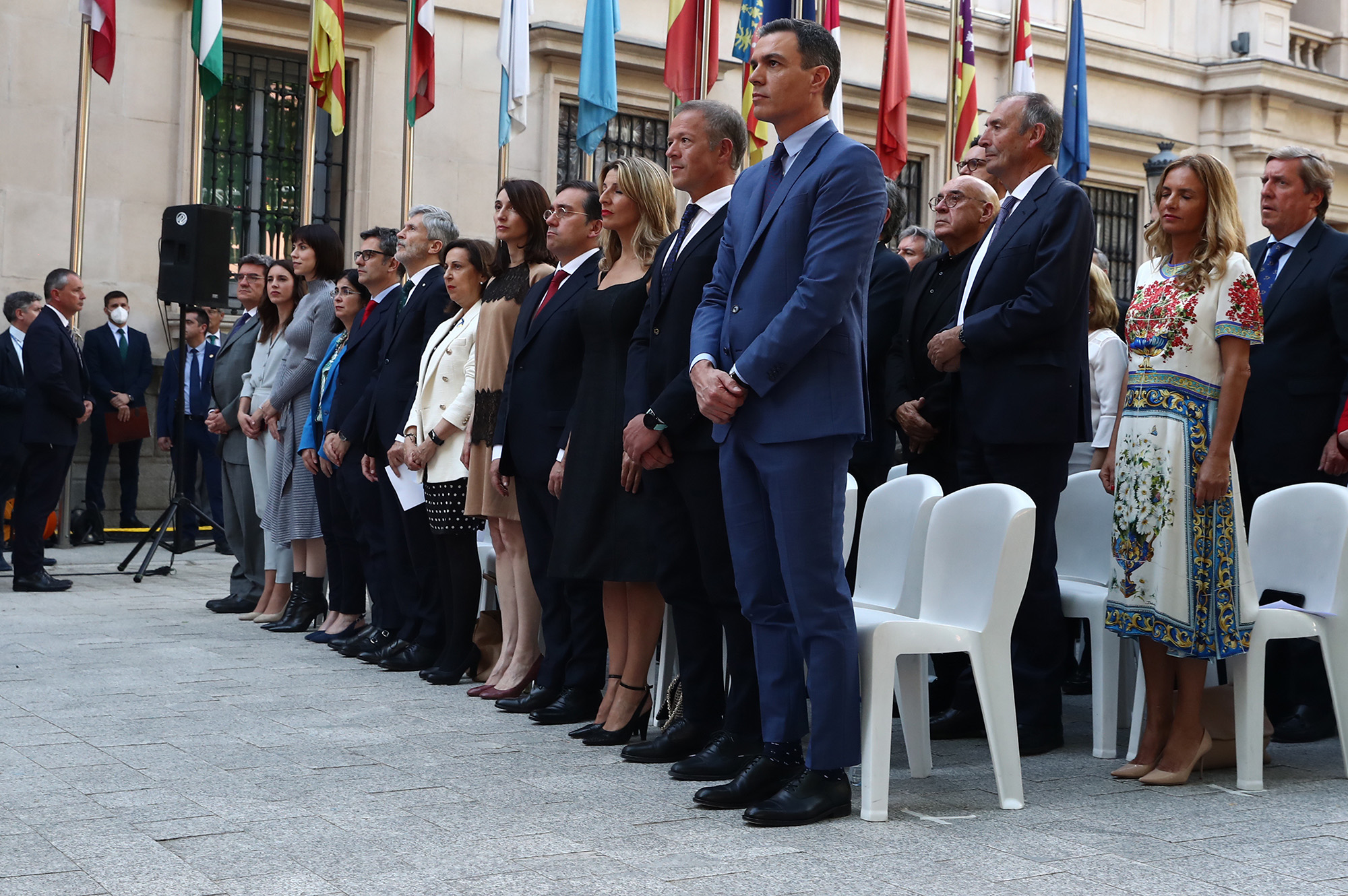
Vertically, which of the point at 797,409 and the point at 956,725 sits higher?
the point at 797,409

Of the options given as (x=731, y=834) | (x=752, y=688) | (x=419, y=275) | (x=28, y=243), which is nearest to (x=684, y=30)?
(x=28, y=243)

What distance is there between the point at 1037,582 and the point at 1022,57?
1219 cm

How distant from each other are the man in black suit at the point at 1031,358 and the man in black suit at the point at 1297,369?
94 centimetres

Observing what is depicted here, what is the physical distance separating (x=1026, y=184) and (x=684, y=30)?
7.97 m

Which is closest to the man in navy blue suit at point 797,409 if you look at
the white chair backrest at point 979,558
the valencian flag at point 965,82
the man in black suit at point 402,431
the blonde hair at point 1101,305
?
the white chair backrest at point 979,558

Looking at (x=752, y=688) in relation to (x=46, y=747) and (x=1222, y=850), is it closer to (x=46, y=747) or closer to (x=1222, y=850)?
(x=1222, y=850)

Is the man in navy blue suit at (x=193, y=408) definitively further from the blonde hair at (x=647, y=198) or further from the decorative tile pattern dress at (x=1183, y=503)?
the decorative tile pattern dress at (x=1183, y=503)

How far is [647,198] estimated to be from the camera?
4910mm

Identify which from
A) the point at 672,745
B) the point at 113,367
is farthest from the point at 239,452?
the point at 672,745

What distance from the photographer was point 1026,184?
15.9 ft

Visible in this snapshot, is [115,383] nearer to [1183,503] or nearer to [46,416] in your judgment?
[46,416]

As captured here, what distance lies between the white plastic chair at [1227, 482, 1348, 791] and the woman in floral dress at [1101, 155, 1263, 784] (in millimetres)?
112

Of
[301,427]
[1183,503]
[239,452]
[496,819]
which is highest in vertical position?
[301,427]

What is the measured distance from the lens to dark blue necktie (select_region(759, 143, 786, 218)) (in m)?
3.96
